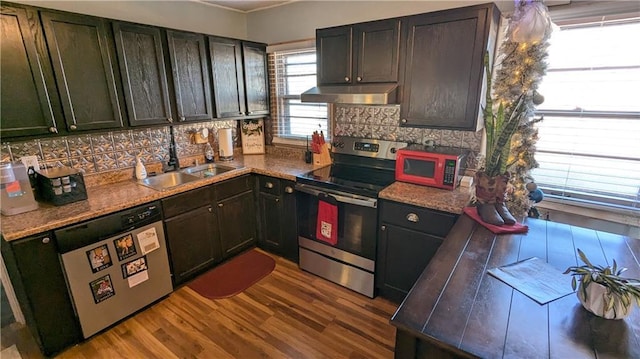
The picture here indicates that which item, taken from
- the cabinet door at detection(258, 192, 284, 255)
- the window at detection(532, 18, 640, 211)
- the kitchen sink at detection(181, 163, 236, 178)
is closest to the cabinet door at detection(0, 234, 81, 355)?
the kitchen sink at detection(181, 163, 236, 178)

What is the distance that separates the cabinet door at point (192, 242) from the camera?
8.15 feet

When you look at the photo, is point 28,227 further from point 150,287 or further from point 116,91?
point 116,91

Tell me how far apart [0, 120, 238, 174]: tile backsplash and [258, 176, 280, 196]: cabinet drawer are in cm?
82

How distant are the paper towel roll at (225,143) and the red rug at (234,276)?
107 cm

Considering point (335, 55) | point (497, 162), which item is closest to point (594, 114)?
point (497, 162)

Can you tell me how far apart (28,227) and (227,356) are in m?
1.40

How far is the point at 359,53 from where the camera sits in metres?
2.49

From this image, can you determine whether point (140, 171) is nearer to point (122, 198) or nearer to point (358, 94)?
point (122, 198)

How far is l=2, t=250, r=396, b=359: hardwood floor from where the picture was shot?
6.58ft

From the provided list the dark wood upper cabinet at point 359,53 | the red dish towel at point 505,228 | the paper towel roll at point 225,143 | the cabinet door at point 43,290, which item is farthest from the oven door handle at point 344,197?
the cabinet door at point 43,290

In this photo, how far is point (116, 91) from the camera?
7.44 ft

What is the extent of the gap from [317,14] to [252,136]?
4.80 ft

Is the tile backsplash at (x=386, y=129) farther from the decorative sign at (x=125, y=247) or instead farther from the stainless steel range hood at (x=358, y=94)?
the decorative sign at (x=125, y=247)

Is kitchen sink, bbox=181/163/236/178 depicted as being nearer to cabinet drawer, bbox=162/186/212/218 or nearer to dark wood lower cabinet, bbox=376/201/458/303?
cabinet drawer, bbox=162/186/212/218
